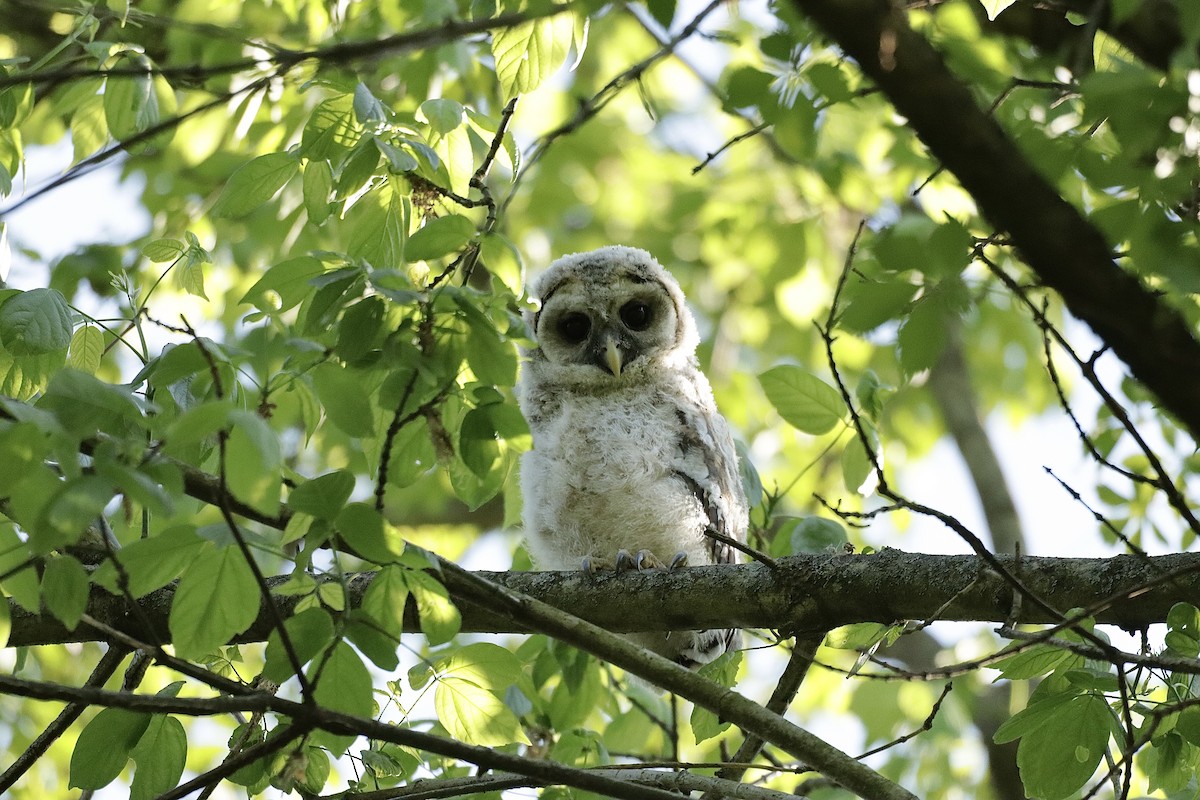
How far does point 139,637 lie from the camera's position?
238 cm

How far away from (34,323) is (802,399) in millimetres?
1656

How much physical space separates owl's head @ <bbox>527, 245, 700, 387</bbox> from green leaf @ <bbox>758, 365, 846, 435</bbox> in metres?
0.83

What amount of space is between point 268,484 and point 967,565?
1425 millimetres

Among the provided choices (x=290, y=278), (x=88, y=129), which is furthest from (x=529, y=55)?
(x=88, y=129)

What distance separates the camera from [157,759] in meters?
2.02

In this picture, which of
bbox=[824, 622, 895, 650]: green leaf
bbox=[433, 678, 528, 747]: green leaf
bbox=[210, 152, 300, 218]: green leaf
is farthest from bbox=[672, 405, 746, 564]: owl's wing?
bbox=[210, 152, 300, 218]: green leaf

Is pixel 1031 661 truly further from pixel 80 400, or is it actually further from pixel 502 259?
pixel 80 400

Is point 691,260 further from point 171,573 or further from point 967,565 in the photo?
point 171,573

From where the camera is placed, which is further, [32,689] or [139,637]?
[139,637]

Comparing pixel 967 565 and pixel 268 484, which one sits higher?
pixel 967 565

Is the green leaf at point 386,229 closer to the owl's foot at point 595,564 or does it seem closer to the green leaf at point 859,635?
the owl's foot at point 595,564

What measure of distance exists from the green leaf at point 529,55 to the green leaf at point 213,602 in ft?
3.75

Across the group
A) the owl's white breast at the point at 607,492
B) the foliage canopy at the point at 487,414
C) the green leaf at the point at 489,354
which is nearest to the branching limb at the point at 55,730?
the foliage canopy at the point at 487,414

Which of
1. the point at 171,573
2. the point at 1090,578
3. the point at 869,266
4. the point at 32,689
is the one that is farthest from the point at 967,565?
the point at 32,689
